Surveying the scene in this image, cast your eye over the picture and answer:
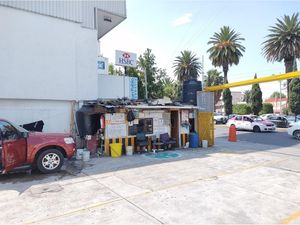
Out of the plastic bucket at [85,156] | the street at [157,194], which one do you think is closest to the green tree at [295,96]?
the street at [157,194]

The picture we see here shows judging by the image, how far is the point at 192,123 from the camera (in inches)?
567

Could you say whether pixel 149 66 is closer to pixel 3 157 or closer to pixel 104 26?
pixel 104 26

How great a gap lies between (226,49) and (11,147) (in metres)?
34.5

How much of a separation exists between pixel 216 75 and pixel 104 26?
44.0m

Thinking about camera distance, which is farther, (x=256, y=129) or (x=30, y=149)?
(x=256, y=129)

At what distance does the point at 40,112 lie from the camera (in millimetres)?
11414

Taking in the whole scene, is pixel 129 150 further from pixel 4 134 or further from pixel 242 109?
pixel 242 109

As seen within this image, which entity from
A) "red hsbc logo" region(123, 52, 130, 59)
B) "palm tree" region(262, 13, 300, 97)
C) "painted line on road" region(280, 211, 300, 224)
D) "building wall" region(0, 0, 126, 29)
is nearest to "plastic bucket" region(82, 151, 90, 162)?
"building wall" region(0, 0, 126, 29)

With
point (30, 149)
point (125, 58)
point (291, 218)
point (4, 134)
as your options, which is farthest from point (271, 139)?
point (4, 134)

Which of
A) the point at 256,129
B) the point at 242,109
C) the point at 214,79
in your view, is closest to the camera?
the point at 256,129

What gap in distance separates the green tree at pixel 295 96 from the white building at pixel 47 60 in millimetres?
29307

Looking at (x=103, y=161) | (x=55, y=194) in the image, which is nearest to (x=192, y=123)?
(x=103, y=161)

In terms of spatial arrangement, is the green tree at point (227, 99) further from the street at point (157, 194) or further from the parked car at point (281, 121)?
the street at point (157, 194)

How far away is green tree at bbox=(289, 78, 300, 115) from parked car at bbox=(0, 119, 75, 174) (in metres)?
32.6
